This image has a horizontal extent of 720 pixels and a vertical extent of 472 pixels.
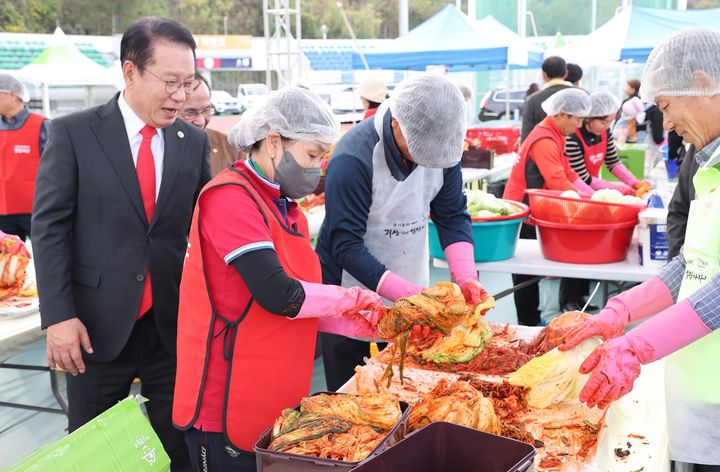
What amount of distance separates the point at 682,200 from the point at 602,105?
3.37 metres

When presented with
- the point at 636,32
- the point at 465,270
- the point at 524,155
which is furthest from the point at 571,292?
the point at 636,32

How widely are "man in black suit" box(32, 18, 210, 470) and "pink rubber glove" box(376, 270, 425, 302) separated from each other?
766mm

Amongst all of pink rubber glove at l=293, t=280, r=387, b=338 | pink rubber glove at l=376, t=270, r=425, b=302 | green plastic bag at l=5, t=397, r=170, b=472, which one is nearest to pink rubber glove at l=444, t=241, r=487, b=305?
pink rubber glove at l=376, t=270, r=425, b=302

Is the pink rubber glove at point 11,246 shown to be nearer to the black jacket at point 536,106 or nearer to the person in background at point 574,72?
the black jacket at point 536,106

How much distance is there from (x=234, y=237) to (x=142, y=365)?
1004 mm

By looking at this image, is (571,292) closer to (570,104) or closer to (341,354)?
(570,104)

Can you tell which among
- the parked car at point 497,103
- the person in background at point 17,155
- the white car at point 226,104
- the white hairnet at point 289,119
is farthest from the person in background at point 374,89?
the white car at point 226,104

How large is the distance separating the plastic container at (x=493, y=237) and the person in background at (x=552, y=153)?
938 millimetres

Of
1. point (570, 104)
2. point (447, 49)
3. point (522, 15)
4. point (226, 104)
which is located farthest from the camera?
point (226, 104)

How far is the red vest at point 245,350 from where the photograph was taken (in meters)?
1.88

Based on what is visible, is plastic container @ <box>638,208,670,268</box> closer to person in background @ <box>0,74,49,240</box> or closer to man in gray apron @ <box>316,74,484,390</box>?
man in gray apron @ <box>316,74,484,390</box>

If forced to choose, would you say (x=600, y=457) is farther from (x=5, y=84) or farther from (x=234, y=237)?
(x=5, y=84)

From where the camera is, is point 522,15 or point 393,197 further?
point 522,15

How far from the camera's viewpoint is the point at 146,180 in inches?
96.7
